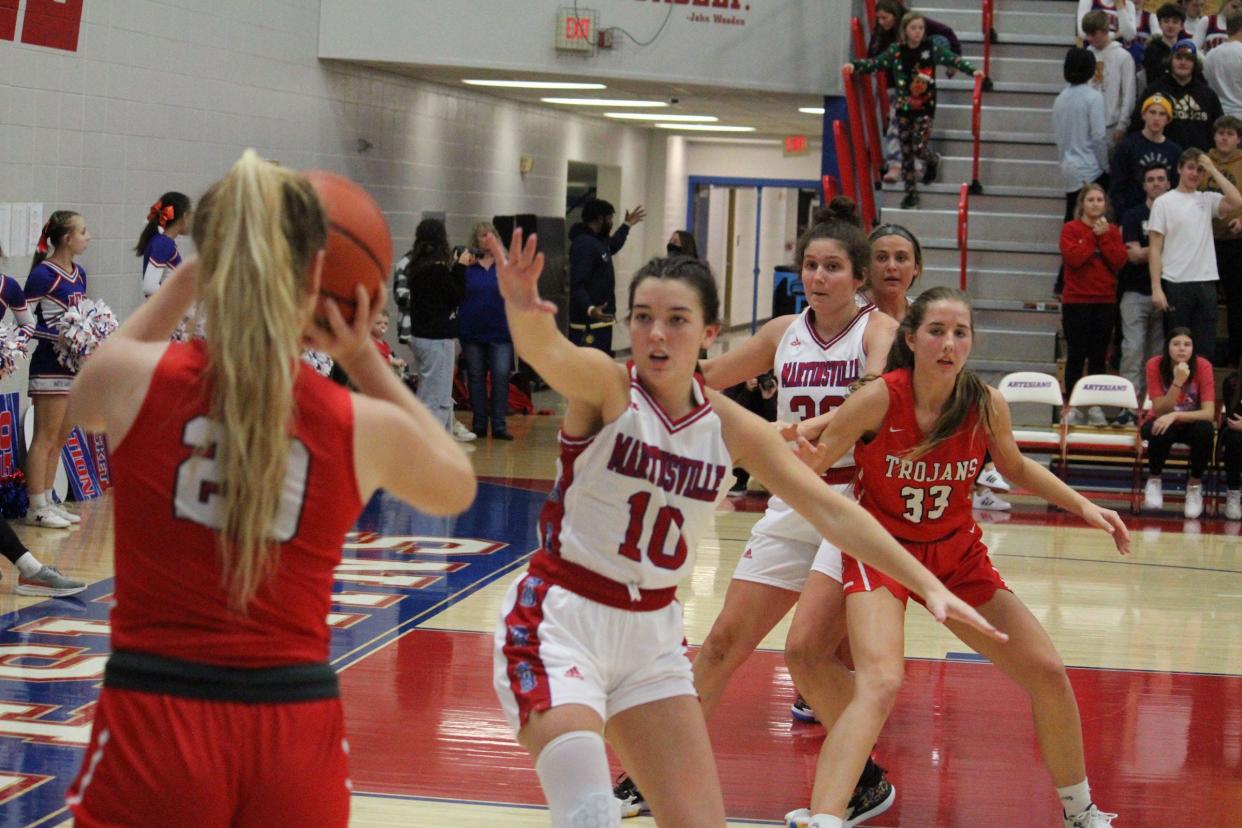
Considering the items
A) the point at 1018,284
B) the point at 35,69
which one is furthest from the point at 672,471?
the point at 1018,284

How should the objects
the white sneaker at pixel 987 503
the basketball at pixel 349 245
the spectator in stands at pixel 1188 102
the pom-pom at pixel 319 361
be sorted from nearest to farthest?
the basketball at pixel 349 245 < the pom-pom at pixel 319 361 < the white sneaker at pixel 987 503 < the spectator in stands at pixel 1188 102

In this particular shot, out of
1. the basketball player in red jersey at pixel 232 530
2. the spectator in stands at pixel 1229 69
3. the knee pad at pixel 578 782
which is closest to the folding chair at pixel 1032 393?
the spectator in stands at pixel 1229 69

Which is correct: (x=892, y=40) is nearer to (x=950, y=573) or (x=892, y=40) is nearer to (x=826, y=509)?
(x=950, y=573)

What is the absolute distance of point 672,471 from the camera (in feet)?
10.3

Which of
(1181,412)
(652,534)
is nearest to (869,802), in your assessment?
(652,534)

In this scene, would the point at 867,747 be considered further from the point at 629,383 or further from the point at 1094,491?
the point at 1094,491

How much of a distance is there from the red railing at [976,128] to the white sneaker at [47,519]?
7.22 metres

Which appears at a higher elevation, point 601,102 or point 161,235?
point 601,102

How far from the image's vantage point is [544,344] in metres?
2.95

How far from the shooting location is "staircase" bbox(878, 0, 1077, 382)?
479 inches

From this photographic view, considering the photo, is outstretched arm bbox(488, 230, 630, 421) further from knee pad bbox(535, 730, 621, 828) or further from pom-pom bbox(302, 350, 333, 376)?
pom-pom bbox(302, 350, 333, 376)

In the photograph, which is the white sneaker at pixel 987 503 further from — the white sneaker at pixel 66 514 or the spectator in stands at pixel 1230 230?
the white sneaker at pixel 66 514

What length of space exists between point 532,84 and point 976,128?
4.17 metres

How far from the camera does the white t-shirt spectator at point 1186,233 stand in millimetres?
10812
